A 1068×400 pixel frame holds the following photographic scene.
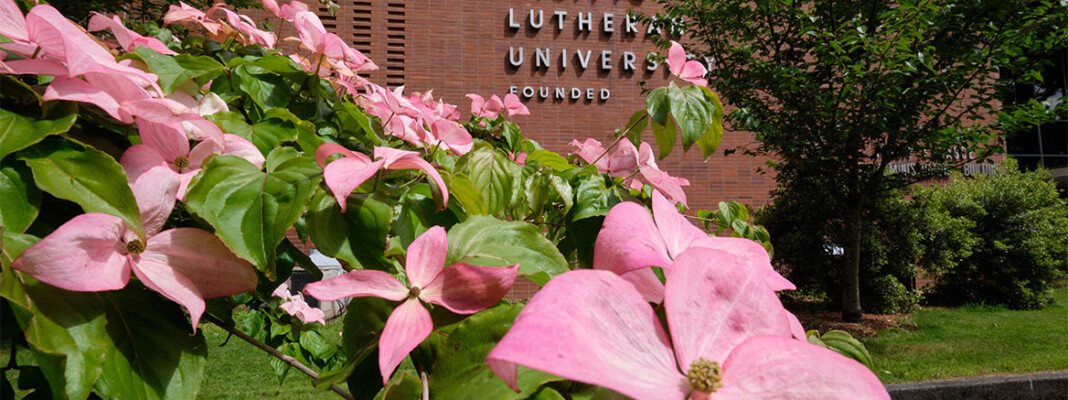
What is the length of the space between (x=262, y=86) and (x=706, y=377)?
76 centimetres

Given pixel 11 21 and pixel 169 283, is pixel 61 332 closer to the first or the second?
pixel 169 283

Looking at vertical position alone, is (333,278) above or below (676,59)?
below

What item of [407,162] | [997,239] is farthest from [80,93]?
[997,239]

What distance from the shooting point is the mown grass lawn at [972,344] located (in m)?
4.16

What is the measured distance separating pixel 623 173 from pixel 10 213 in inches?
26.9

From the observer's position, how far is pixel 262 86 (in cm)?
81

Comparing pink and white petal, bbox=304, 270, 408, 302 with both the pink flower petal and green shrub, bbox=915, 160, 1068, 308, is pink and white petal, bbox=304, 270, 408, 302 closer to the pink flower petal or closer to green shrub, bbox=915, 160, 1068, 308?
the pink flower petal

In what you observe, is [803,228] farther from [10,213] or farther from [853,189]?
[10,213]

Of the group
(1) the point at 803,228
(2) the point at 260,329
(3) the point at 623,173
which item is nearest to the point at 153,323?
(3) the point at 623,173

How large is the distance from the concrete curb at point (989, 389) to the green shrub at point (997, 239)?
3.66 m

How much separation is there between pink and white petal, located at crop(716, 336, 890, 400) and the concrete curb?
11.0ft

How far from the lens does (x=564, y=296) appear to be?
252 millimetres

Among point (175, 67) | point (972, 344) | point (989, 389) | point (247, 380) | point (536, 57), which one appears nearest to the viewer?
point (175, 67)

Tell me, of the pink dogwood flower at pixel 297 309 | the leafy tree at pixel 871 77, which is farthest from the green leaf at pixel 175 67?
the leafy tree at pixel 871 77
